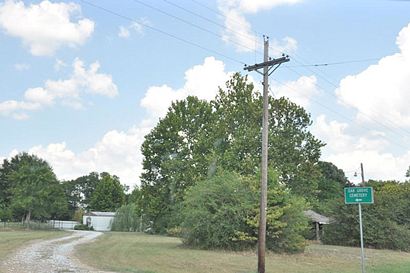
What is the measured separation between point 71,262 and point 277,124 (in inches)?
1215

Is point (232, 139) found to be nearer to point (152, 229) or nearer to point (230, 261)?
point (152, 229)

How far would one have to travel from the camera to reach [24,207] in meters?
56.1

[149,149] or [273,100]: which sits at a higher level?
[273,100]

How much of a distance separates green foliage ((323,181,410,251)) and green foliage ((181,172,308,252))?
12.3 metres

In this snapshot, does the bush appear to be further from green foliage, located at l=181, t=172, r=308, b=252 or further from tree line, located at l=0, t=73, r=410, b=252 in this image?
green foliage, located at l=181, t=172, r=308, b=252

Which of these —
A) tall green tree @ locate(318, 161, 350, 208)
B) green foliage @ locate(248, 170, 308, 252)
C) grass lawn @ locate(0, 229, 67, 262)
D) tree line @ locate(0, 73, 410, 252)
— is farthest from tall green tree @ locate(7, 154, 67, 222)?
green foliage @ locate(248, 170, 308, 252)

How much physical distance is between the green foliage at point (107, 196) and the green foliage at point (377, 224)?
75.5 metres

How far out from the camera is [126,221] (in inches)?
2813

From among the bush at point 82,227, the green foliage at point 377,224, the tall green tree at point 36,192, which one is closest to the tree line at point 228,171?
the green foliage at point 377,224

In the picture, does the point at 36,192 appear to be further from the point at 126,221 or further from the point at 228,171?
the point at 228,171

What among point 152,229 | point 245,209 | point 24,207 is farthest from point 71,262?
point 24,207

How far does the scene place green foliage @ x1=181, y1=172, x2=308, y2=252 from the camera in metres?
25.7

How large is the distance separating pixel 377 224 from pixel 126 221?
145ft

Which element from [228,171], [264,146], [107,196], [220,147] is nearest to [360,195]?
[264,146]
